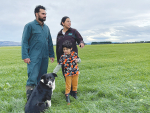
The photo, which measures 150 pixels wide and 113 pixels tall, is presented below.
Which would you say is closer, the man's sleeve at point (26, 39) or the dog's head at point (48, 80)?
the dog's head at point (48, 80)

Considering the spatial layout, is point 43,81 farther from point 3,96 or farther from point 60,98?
point 3,96

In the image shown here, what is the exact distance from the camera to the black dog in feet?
11.5

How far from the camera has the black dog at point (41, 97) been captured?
11.5 ft

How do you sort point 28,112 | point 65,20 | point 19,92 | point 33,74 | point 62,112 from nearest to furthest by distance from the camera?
1. point 28,112
2. point 62,112
3. point 33,74
4. point 65,20
5. point 19,92

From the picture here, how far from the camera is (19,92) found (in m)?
5.42

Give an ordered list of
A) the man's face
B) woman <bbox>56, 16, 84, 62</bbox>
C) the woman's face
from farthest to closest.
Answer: woman <bbox>56, 16, 84, 62</bbox>
the woman's face
the man's face

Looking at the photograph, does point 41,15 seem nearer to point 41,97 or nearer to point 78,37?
point 78,37

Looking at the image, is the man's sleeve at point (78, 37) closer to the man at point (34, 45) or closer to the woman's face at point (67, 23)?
the woman's face at point (67, 23)

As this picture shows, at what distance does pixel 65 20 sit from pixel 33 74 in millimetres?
2238

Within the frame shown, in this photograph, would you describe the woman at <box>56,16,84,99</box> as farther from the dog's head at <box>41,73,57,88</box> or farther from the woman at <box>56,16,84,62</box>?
the dog's head at <box>41,73,57,88</box>

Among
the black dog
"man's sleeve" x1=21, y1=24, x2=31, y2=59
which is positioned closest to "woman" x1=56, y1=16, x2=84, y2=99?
"man's sleeve" x1=21, y1=24, x2=31, y2=59

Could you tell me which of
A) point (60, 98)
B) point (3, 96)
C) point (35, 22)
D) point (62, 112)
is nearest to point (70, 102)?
point (60, 98)

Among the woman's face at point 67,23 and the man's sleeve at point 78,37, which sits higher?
the woman's face at point 67,23

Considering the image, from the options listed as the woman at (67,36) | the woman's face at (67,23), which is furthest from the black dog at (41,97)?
the woman's face at (67,23)
